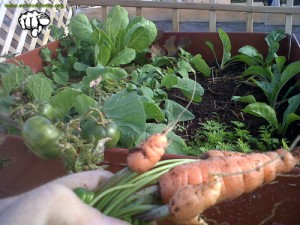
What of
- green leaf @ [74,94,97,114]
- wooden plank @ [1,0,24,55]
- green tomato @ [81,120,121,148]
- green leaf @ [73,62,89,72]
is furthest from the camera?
wooden plank @ [1,0,24,55]

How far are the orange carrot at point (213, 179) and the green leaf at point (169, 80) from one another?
1.11m

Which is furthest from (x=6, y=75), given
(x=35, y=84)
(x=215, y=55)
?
(x=215, y=55)

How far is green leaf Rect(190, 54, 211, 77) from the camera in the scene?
2.65m

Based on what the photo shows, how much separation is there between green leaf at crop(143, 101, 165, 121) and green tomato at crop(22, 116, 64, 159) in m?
0.52

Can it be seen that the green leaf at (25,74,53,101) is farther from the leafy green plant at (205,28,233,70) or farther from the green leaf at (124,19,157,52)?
the leafy green plant at (205,28,233,70)

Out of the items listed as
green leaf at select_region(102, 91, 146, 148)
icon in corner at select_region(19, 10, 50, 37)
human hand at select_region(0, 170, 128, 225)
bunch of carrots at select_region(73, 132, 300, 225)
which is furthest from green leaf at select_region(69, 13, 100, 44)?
human hand at select_region(0, 170, 128, 225)

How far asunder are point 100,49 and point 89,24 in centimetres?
38

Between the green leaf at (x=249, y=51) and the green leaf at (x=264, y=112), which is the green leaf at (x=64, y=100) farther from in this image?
the green leaf at (x=249, y=51)

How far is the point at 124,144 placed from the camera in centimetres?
173

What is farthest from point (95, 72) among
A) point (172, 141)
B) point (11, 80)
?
point (172, 141)

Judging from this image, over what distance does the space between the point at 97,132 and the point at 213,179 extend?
534mm

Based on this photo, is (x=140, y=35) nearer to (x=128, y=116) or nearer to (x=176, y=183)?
(x=128, y=116)

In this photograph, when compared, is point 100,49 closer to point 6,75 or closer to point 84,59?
point 84,59

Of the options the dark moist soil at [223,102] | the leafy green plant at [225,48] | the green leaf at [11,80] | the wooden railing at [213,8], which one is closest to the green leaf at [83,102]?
the green leaf at [11,80]
